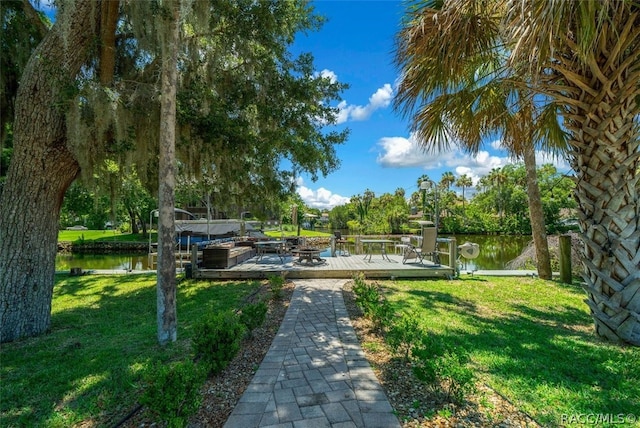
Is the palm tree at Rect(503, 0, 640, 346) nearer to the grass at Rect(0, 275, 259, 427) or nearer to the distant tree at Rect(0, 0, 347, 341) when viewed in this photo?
the distant tree at Rect(0, 0, 347, 341)

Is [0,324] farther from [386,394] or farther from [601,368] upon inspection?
[601,368]

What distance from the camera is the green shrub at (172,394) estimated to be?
182 cm

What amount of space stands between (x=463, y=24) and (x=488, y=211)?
125ft

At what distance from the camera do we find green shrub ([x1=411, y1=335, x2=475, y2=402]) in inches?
84.6

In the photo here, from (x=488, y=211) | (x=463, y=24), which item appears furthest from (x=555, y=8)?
(x=488, y=211)

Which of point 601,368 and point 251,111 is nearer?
point 601,368

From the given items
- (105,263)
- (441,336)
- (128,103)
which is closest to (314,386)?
(441,336)

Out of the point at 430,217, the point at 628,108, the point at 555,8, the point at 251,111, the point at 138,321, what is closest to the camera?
the point at 555,8

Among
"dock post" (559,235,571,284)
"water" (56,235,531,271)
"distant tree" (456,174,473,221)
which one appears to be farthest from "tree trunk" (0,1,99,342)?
"distant tree" (456,174,473,221)

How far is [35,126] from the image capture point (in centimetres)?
386

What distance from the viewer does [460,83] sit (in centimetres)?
415

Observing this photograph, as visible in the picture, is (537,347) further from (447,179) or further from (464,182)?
(464,182)

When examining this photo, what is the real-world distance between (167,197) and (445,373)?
3.29 metres

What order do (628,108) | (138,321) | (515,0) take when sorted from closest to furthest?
(515,0), (628,108), (138,321)
